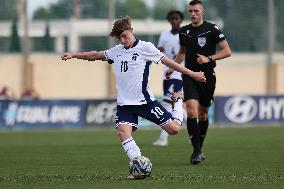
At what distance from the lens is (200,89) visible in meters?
16.3

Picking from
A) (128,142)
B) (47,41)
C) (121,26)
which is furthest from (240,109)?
(121,26)

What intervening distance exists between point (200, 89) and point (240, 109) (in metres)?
17.0

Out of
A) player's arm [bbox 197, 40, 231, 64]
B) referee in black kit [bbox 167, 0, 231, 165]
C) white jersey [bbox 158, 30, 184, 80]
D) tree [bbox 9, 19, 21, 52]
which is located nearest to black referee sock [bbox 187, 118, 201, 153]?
referee in black kit [bbox 167, 0, 231, 165]

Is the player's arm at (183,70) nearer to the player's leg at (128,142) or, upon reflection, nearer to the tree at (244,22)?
the player's leg at (128,142)

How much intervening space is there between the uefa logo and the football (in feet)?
66.2

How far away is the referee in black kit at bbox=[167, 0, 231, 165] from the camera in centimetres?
1594

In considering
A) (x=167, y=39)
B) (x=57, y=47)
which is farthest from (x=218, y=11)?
(x=167, y=39)

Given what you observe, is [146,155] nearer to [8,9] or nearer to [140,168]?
[140,168]

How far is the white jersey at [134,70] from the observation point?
1303 centimetres

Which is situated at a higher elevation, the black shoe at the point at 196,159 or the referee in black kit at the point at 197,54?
the referee in black kit at the point at 197,54

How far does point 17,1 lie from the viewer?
39.3 meters

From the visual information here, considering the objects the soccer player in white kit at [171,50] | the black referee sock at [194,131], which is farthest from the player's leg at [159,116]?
the soccer player in white kit at [171,50]

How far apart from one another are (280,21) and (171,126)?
2825cm

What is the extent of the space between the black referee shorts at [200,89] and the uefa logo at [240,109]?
16255mm
